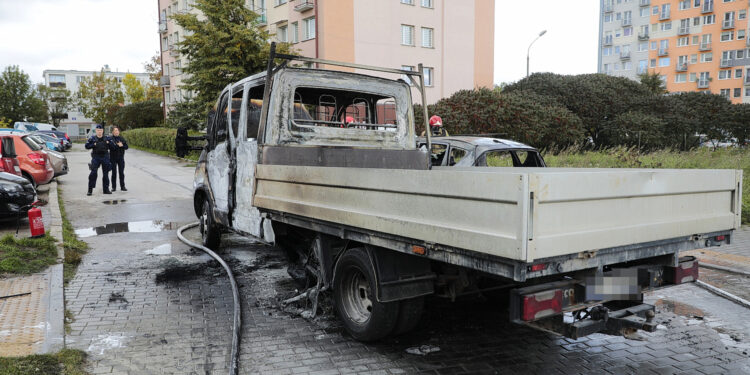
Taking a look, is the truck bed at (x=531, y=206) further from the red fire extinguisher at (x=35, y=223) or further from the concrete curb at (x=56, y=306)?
the red fire extinguisher at (x=35, y=223)

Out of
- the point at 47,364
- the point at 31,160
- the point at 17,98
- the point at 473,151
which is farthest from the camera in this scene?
the point at 17,98

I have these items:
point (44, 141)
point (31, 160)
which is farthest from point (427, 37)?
point (31, 160)

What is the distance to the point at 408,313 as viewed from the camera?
168 inches

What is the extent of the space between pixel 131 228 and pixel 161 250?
7.27ft

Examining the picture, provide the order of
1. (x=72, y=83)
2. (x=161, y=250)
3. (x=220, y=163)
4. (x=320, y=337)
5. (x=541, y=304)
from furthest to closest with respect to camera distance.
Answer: (x=72, y=83) < (x=161, y=250) < (x=220, y=163) < (x=320, y=337) < (x=541, y=304)

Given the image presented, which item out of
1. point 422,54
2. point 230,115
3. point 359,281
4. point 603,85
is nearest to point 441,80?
point 422,54

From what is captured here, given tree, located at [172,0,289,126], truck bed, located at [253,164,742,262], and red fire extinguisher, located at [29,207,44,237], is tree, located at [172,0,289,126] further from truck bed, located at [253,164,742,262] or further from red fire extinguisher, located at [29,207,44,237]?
truck bed, located at [253,164,742,262]

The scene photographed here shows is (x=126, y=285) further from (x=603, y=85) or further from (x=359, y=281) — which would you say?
(x=603, y=85)

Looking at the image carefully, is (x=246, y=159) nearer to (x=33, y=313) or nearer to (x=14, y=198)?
(x=33, y=313)

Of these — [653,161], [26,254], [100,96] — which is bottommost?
[26,254]

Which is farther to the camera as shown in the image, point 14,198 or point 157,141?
point 157,141

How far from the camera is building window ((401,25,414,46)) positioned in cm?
3435

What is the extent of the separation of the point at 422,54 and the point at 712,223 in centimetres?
3240

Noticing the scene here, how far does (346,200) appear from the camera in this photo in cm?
418
